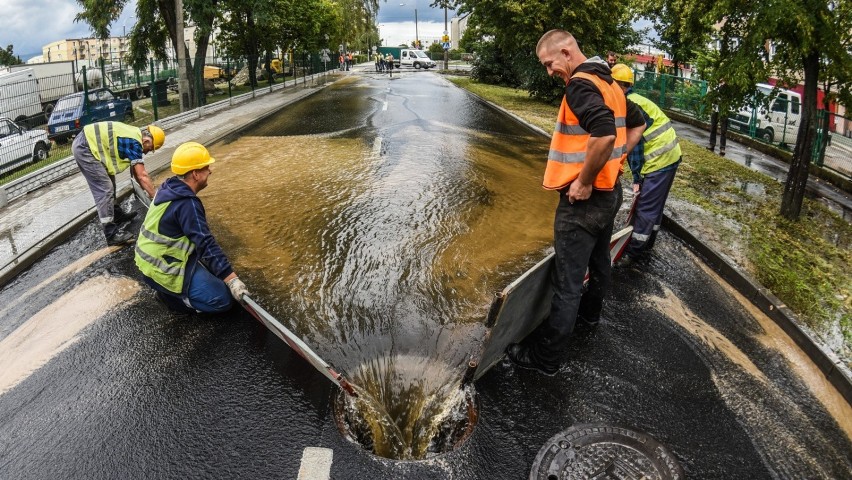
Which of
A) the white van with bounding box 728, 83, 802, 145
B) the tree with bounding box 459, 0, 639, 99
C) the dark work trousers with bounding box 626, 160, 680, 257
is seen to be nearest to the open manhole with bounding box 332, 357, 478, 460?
the dark work trousers with bounding box 626, 160, 680, 257

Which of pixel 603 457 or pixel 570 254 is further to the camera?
pixel 570 254

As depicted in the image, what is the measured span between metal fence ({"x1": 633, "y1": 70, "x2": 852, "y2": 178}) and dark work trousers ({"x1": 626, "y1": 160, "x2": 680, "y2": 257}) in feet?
9.04

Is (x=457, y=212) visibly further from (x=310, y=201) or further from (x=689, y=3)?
(x=689, y=3)

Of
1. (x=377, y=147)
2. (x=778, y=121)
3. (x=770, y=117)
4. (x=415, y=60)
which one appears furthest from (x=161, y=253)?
(x=415, y=60)

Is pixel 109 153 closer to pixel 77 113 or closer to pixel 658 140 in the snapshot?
pixel 658 140

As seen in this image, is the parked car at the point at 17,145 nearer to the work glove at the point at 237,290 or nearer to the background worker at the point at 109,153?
the background worker at the point at 109,153

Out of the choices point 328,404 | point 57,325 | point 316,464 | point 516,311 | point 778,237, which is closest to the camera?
point 316,464

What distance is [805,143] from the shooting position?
6969mm

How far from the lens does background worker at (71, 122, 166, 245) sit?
233 inches

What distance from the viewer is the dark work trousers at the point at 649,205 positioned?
557cm

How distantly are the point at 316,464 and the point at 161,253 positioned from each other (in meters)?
2.31

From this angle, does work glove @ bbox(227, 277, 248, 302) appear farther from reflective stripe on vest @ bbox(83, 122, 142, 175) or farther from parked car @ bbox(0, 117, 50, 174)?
parked car @ bbox(0, 117, 50, 174)

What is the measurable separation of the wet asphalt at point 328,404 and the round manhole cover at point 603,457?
0.26 ft

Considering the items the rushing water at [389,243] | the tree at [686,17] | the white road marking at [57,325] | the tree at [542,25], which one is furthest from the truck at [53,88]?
the tree at [542,25]
